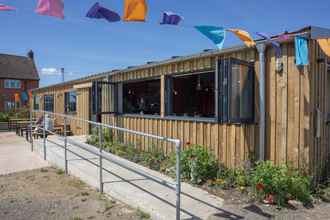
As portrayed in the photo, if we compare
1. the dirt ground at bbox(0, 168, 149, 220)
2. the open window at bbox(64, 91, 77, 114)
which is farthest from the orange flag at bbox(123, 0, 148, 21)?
the open window at bbox(64, 91, 77, 114)

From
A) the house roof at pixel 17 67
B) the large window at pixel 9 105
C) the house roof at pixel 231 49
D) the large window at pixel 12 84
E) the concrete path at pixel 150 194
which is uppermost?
the house roof at pixel 17 67

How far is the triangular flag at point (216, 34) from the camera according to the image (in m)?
4.88

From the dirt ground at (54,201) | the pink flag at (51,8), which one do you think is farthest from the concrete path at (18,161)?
the pink flag at (51,8)

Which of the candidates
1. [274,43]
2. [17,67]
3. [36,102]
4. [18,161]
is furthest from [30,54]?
[274,43]

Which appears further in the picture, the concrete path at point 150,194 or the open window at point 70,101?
the open window at point 70,101

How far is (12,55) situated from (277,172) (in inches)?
1601

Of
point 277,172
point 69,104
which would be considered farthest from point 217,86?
point 69,104

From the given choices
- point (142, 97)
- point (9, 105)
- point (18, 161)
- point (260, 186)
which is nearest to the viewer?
point (260, 186)

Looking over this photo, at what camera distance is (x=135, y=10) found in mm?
4652

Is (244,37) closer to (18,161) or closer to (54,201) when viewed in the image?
(54,201)

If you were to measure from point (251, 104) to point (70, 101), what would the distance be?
420 inches

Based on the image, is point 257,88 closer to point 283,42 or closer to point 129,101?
point 283,42

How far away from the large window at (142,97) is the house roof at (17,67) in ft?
102

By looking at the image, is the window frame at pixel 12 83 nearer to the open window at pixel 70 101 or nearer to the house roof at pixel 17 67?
the house roof at pixel 17 67
